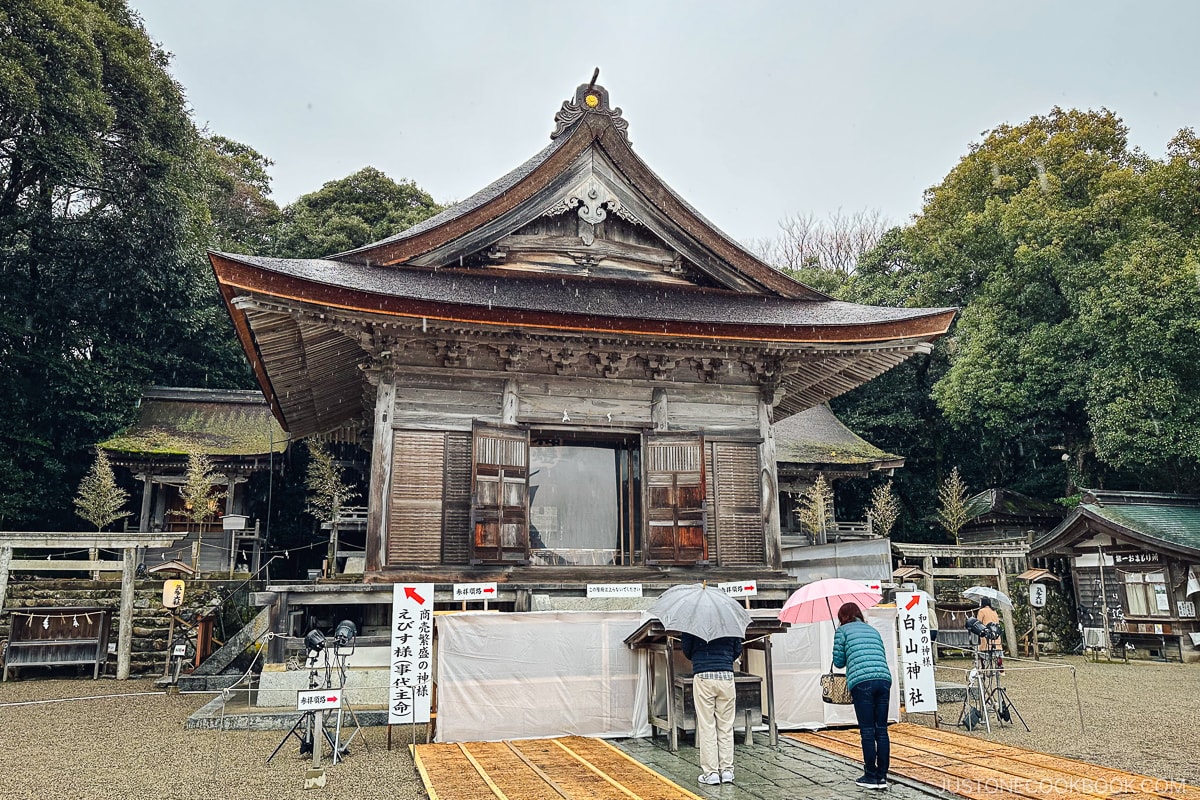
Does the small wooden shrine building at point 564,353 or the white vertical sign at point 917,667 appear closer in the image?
the white vertical sign at point 917,667

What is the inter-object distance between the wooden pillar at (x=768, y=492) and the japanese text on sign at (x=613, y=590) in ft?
8.74

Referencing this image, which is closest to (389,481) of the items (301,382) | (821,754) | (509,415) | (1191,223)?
→ (509,415)

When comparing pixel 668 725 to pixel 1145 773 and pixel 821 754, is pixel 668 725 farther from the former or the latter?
pixel 1145 773

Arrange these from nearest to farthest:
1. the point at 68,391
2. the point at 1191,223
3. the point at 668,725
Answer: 1. the point at 668,725
2. the point at 1191,223
3. the point at 68,391

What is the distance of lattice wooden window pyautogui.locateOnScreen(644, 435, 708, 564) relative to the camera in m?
12.0

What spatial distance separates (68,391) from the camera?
80.5ft

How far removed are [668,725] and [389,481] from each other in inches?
217

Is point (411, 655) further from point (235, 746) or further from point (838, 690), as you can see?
point (838, 690)

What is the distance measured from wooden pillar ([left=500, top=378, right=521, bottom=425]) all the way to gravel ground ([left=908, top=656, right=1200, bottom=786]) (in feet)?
22.7

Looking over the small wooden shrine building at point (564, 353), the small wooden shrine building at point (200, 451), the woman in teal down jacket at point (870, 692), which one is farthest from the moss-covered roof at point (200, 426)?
the woman in teal down jacket at point (870, 692)

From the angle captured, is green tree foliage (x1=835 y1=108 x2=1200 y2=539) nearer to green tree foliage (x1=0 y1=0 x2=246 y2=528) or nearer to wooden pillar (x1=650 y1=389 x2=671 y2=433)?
wooden pillar (x1=650 y1=389 x2=671 y2=433)

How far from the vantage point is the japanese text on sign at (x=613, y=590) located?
10.8 meters

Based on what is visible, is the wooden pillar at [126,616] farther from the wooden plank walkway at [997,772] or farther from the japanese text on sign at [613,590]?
the wooden plank walkway at [997,772]

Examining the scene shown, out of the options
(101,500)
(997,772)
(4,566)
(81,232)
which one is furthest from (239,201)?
(997,772)
